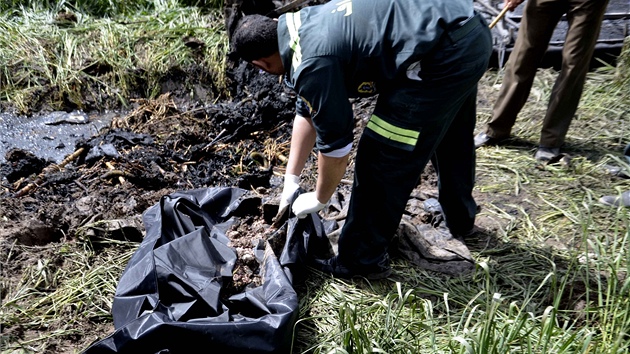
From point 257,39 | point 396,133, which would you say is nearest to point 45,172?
point 257,39

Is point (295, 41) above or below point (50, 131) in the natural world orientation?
above

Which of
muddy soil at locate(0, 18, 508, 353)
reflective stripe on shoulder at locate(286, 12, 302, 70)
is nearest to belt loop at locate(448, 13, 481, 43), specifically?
reflective stripe on shoulder at locate(286, 12, 302, 70)

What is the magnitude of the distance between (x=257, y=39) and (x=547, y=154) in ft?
8.77

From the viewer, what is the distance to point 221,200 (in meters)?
3.76

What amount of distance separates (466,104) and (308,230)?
1083mm

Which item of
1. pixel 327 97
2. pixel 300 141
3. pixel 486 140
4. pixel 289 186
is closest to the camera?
pixel 327 97

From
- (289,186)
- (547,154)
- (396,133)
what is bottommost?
(547,154)

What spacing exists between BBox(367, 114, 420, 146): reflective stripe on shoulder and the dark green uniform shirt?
21 centimetres

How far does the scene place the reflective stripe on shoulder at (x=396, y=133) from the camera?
2.65 metres

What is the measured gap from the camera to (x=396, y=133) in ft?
8.73

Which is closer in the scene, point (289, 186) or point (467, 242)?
point (289, 186)

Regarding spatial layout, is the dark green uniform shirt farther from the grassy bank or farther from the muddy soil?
the grassy bank

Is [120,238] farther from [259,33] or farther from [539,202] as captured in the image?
[539,202]

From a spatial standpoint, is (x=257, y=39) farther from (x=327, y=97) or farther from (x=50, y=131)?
(x=50, y=131)
